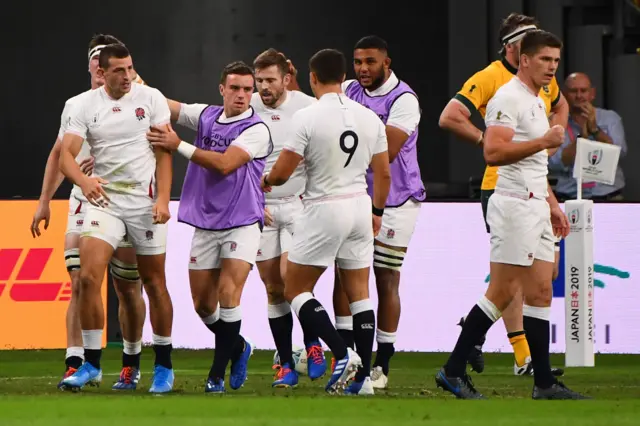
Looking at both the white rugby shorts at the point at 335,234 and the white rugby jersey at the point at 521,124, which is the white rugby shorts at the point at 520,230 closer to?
the white rugby jersey at the point at 521,124

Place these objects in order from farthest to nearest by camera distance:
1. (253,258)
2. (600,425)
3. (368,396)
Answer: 1. (253,258)
2. (368,396)
3. (600,425)

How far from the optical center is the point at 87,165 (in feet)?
31.5

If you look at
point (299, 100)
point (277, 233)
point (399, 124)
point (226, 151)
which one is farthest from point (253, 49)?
point (226, 151)

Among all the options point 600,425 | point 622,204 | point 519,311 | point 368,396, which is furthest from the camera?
point 622,204

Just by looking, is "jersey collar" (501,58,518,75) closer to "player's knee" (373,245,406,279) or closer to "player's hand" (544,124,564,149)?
"player's knee" (373,245,406,279)

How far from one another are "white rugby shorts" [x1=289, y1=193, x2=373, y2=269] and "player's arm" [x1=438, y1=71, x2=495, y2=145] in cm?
119

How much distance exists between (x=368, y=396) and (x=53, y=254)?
5272 millimetres

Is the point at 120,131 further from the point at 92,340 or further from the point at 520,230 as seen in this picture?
the point at 520,230

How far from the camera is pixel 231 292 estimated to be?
9.38 meters

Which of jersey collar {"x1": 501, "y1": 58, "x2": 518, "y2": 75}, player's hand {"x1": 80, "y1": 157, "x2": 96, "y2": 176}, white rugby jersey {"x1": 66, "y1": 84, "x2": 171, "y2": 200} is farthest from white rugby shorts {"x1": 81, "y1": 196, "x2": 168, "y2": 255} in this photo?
jersey collar {"x1": 501, "y1": 58, "x2": 518, "y2": 75}

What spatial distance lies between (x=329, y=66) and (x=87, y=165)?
1.69 metres

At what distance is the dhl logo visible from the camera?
13.3 m

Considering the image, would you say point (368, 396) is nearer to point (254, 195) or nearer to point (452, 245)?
point (254, 195)

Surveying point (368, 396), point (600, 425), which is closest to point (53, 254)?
point (368, 396)
